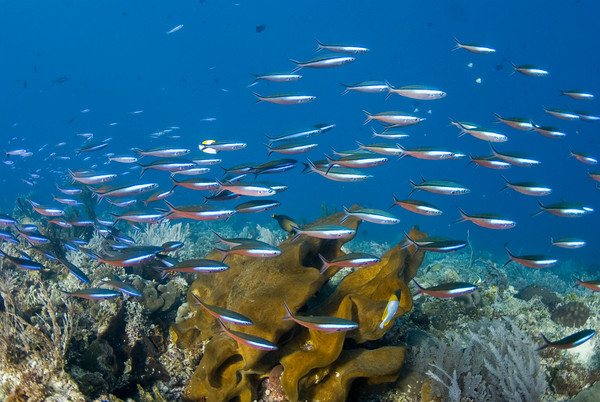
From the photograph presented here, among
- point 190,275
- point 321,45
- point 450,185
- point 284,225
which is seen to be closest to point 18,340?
point 190,275

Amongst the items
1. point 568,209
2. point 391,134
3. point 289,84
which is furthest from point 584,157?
point 289,84

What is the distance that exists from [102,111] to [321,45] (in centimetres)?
14804

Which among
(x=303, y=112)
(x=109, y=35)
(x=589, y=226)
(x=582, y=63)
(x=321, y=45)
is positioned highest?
(x=109, y=35)

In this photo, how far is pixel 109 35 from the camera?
13088 centimetres

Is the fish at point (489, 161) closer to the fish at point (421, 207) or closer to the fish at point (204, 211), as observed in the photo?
the fish at point (421, 207)

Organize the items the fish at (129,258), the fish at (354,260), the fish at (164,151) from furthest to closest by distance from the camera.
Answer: the fish at (164,151) → the fish at (129,258) → the fish at (354,260)

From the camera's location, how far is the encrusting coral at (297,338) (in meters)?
3.19

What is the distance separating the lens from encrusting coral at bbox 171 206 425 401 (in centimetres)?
319

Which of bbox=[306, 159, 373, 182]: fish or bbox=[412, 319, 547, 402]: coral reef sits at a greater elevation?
bbox=[306, 159, 373, 182]: fish

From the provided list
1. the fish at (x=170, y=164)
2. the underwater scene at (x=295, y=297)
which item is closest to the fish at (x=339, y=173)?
the underwater scene at (x=295, y=297)

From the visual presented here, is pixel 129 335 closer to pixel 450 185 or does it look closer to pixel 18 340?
pixel 18 340

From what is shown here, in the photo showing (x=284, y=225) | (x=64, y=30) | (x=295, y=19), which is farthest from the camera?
(x=64, y=30)

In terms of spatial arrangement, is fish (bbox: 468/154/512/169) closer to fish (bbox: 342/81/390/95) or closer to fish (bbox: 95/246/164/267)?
fish (bbox: 342/81/390/95)

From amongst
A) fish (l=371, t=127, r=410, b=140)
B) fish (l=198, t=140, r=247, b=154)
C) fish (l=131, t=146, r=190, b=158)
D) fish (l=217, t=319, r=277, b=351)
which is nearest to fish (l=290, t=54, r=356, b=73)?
fish (l=371, t=127, r=410, b=140)
